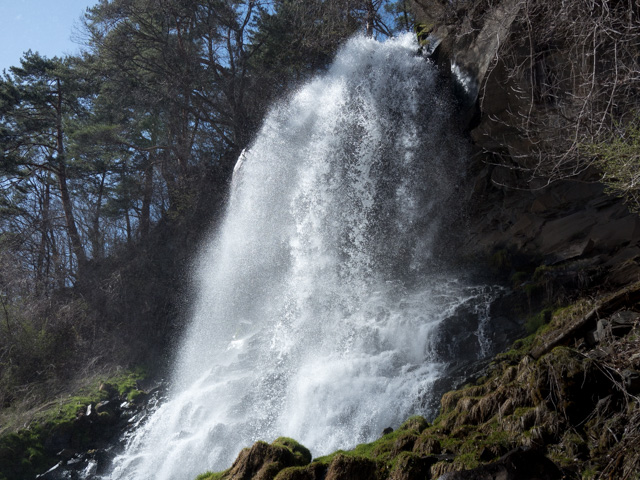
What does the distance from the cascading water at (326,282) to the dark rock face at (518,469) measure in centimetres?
369

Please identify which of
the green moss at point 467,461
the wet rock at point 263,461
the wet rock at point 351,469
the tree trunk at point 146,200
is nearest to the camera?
the green moss at point 467,461

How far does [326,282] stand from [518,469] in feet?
27.4

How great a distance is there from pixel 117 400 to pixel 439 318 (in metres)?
8.40

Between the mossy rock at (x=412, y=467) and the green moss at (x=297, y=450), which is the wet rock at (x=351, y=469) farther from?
the green moss at (x=297, y=450)

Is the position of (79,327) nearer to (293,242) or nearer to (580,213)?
(293,242)

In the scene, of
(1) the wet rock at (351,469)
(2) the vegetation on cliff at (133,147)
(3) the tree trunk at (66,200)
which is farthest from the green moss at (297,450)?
(3) the tree trunk at (66,200)

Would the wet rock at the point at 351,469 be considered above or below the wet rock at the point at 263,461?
below

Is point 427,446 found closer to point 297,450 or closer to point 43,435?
point 297,450

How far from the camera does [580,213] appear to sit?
9836 mm

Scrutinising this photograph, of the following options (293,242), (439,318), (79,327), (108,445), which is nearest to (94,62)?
(79,327)

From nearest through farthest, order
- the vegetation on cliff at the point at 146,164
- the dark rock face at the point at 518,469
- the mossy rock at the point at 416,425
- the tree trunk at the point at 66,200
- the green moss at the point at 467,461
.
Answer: the dark rock face at the point at 518,469 < the green moss at the point at 467,461 < the mossy rock at the point at 416,425 < the vegetation on cliff at the point at 146,164 < the tree trunk at the point at 66,200

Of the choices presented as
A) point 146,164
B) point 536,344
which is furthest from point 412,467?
point 146,164

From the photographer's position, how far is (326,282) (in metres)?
12.1

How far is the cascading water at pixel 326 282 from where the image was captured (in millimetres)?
8875
